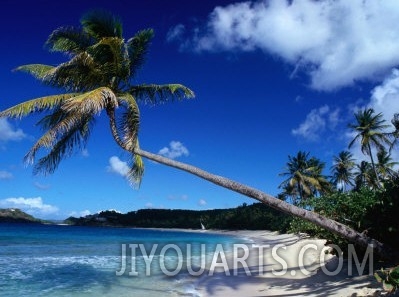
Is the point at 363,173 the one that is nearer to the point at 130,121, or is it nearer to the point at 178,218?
the point at 130,121

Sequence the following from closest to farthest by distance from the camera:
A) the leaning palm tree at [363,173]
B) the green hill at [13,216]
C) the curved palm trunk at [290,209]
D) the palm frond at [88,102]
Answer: the curved palm trunk at [290,209] → the palm frond at [88,102] → the leaning palm tree at [363,173] → the green hill at [13,216]

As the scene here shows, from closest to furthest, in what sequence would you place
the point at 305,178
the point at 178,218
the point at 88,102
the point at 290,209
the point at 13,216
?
the point at 290,209 → the point at 88,102 → the point at 305,178 → the point at 178,218 → the point at 13,216

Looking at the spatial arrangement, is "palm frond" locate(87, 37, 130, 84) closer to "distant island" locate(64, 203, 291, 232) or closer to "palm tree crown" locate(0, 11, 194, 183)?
"palm tree crown" locate(0, 11, 194, 183)

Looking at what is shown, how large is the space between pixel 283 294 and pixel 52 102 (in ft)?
24.5

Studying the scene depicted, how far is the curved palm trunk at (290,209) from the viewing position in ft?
27.1

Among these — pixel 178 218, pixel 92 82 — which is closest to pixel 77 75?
pixel 92 82

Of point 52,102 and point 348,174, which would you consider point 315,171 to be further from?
point 52,102

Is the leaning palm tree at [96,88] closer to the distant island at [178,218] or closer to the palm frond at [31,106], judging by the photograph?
the palm frond at [31,106]

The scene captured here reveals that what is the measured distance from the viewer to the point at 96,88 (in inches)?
437

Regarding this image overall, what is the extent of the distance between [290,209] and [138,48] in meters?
6.78

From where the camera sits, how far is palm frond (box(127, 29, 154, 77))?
1208 centimetres

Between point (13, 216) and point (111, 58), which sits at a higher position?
point (111, 58)

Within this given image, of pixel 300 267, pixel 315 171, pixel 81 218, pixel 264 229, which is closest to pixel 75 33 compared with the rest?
pixel 300 267

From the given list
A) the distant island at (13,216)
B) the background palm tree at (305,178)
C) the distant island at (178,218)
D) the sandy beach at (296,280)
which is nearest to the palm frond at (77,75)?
the sandy beach at (296,280)
